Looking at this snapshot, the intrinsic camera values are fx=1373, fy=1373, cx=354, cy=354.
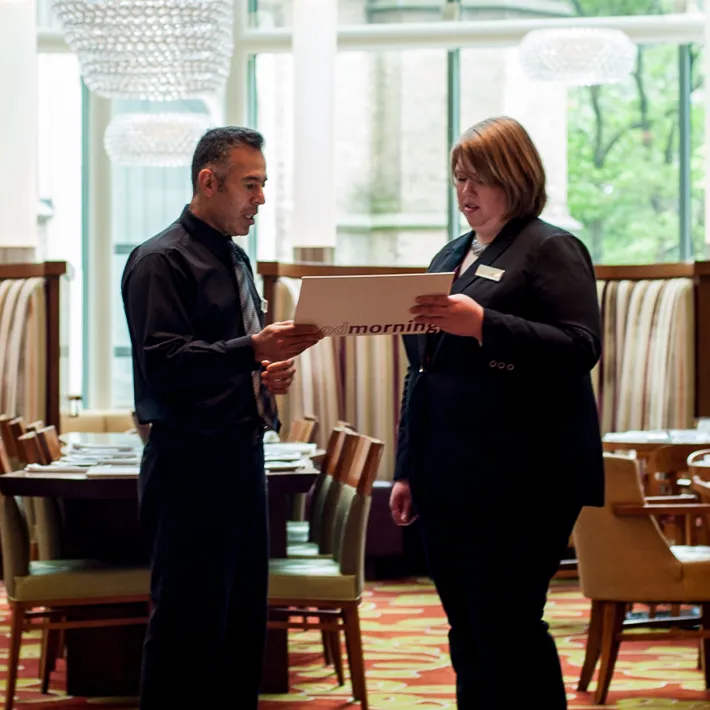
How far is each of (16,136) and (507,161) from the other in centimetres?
594

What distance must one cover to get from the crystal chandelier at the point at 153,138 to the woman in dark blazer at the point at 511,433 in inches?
241

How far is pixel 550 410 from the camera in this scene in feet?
9.42

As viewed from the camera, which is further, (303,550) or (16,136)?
(16,136)

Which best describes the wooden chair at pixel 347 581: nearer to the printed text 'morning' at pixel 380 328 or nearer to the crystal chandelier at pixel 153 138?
the printed text 'morning' at pixel 380 328

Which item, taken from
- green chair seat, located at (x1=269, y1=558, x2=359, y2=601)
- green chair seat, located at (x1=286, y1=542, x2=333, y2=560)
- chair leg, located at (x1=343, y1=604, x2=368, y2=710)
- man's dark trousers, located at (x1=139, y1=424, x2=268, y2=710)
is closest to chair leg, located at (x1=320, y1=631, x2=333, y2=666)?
green chair seat, located at (x1=286, y1=542, x2=333, y2=560)

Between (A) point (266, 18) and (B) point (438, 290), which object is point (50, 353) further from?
(B) point (438, 290)

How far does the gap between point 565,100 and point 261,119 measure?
2.28 metres

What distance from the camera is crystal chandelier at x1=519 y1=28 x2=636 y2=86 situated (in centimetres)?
849

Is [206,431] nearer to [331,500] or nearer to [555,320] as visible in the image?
[555,320]

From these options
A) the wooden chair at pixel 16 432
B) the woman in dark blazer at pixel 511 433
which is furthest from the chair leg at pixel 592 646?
the wooden chair at pixel 16 432

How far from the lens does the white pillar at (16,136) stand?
8.25m

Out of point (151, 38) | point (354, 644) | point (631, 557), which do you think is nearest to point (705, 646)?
point (631, 557)

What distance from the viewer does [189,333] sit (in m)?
3.32

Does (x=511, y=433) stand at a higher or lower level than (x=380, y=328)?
lower
